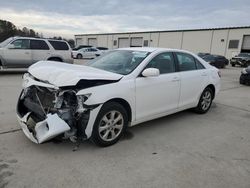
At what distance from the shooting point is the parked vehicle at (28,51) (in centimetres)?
1129

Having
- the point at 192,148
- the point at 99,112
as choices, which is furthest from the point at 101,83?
the point at 192,148

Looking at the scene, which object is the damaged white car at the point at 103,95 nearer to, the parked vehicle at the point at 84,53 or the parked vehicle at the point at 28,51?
the parked vehicle at the point at 28,51

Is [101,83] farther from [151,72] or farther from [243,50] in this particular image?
[243,50]

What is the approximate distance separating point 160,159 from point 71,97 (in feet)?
5.22

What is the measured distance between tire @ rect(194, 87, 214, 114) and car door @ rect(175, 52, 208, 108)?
0.73ft

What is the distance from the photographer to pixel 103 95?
353 centimetres

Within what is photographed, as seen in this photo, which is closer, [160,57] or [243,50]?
[160,57]

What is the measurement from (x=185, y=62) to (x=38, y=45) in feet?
29.4

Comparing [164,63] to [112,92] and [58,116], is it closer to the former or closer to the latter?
[112,92]

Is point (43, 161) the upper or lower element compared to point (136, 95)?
lower

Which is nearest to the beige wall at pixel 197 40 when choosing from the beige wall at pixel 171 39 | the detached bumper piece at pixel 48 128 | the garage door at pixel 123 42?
the beige wall at pixel 171 39

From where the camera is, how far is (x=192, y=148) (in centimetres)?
392

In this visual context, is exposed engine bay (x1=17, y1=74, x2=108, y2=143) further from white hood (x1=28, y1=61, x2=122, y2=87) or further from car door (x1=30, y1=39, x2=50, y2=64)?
car door (x1=30, y1=39, x2=50, y2=64)

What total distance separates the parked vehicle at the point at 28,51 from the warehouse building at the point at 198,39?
102 feet
